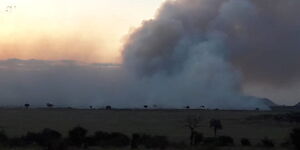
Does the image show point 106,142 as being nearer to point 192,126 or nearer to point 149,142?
point 149,142

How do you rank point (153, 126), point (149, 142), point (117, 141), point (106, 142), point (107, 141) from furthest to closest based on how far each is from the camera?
1. point (153, 126)
2. point (107, 141)
3. point (117, 141)
4. point (106, 142)
5. point (149, 142)

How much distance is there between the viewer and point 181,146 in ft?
166

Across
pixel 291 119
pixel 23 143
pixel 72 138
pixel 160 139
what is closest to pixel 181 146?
pixel 160 139

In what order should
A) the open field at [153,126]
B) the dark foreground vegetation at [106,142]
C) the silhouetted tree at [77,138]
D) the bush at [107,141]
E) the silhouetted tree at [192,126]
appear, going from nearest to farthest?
the dark foreground vegetation at [106,142], the silhouetted tree at [77,138], the bush at [107,141], the silhouetted tree at [192,126], the open field at [153,126]

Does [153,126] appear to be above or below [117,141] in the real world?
above

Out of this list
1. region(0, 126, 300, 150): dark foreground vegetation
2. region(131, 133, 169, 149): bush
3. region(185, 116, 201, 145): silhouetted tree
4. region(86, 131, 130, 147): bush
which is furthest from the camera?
region(185, 116, 201, 145): silhouetted tree

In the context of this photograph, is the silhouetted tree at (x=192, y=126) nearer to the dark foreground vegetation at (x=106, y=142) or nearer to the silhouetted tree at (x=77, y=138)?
the dark foreground vegetation at (x=106, y=142)

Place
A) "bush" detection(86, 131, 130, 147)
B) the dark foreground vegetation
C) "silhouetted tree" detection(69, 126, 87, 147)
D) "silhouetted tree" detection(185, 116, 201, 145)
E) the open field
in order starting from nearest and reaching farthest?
1. the dark foreground vegetation
2. "silhouetted tree" detection(69, 126, 87, 147)
3. "bush" detection(86, 131, 130, 147)
4. "silhouetted tree" detection(185, 116, 201, 145)
5. the open field

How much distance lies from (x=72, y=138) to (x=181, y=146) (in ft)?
37.6

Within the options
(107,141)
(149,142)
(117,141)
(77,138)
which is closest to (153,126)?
(107,141)

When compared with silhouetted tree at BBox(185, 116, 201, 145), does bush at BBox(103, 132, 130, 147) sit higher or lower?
lower

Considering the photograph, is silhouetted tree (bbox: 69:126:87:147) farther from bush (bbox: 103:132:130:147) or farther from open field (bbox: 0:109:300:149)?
open field (bbox: 0:109:300:149)

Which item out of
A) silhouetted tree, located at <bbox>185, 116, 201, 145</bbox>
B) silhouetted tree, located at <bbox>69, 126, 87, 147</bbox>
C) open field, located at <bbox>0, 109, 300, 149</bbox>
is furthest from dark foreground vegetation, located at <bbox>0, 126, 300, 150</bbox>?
open field, located at <bbox>0, 109, 300, 149</bbox>

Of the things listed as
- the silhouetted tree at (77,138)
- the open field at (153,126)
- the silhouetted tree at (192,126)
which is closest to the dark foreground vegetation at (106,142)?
the silhouetted tree at (77,138)
